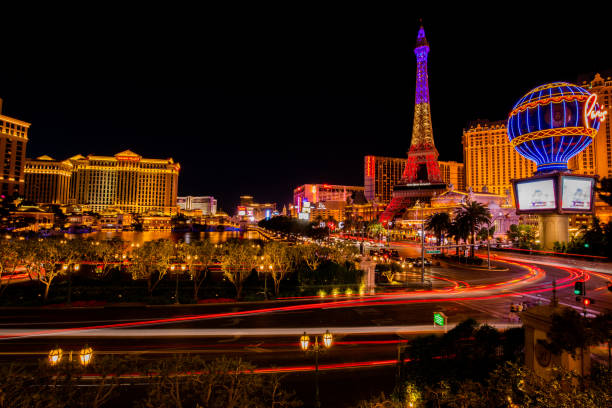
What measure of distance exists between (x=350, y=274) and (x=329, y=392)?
1815cm

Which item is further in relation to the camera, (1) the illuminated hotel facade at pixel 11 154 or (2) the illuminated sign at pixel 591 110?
(1) the illuminated hotel facade at pixel 11 154

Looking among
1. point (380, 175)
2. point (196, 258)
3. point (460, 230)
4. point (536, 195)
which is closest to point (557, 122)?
point (536, 195)

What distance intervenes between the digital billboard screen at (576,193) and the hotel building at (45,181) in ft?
623

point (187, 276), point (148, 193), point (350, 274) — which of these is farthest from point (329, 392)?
point (148, 193)

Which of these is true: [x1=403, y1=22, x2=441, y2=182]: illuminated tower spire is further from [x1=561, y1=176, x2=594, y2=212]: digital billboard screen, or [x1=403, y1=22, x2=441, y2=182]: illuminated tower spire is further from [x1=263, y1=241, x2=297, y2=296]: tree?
[x1=263, y1=241, x2=297, y2=296]: tree

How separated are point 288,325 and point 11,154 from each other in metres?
127

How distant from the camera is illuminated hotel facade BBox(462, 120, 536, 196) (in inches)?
4614

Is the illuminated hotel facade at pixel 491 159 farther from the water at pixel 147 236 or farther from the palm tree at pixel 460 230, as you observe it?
the water at pixel 147 236

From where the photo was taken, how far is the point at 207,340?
16.0 metres

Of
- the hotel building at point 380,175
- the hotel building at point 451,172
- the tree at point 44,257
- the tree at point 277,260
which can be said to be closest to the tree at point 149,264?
the tree at point 44,257

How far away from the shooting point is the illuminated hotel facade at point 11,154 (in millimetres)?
98688

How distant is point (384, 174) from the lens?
186375 millimetres

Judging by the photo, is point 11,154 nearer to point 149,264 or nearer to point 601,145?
point 149,264

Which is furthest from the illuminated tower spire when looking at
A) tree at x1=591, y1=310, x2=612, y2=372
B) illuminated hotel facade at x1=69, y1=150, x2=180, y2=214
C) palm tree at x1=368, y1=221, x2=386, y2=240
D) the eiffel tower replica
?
illuminated hotel facade at x1=69, y1=150, x2=180, y2=214
